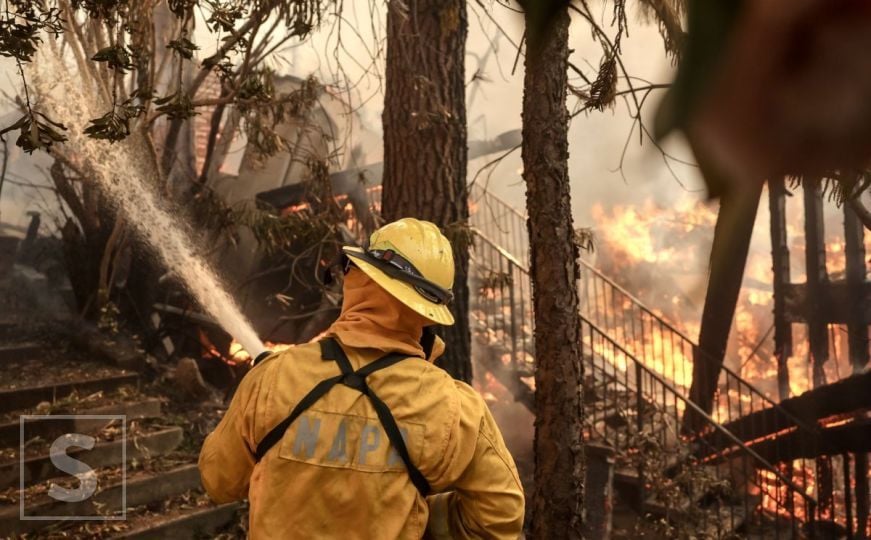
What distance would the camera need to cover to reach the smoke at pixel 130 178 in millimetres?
7117

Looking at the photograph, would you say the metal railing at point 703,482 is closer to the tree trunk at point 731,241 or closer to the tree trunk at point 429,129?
the tree trunk at point 429,129

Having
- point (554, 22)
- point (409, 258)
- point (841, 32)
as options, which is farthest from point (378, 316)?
point (841, 32)

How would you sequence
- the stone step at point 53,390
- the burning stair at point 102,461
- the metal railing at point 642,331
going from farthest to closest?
the metal railing at point 642,331 < the stone step at point 53,390 < the burning stair at point 102,461

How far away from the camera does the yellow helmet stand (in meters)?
2.41

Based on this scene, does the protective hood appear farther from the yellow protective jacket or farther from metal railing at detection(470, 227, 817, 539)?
metal railing at detection(470, 227, 817, 539)

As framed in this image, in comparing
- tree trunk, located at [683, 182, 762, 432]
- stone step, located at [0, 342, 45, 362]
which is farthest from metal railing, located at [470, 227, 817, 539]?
tree trunk, located at [683, 182, 762, 432]

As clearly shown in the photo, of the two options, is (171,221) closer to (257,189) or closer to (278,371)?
(257,189)

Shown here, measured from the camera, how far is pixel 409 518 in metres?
2.37

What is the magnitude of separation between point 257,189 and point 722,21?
9.85 m

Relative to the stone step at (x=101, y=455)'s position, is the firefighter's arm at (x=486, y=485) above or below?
above

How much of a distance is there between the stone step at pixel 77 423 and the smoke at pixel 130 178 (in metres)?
1.02

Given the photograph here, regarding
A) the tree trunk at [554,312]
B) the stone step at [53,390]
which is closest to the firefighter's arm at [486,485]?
the tree trunk at [554,312]

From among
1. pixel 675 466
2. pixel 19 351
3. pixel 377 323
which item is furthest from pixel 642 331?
pixel 19 351

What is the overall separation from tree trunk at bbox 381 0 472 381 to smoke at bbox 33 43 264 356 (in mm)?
2204
